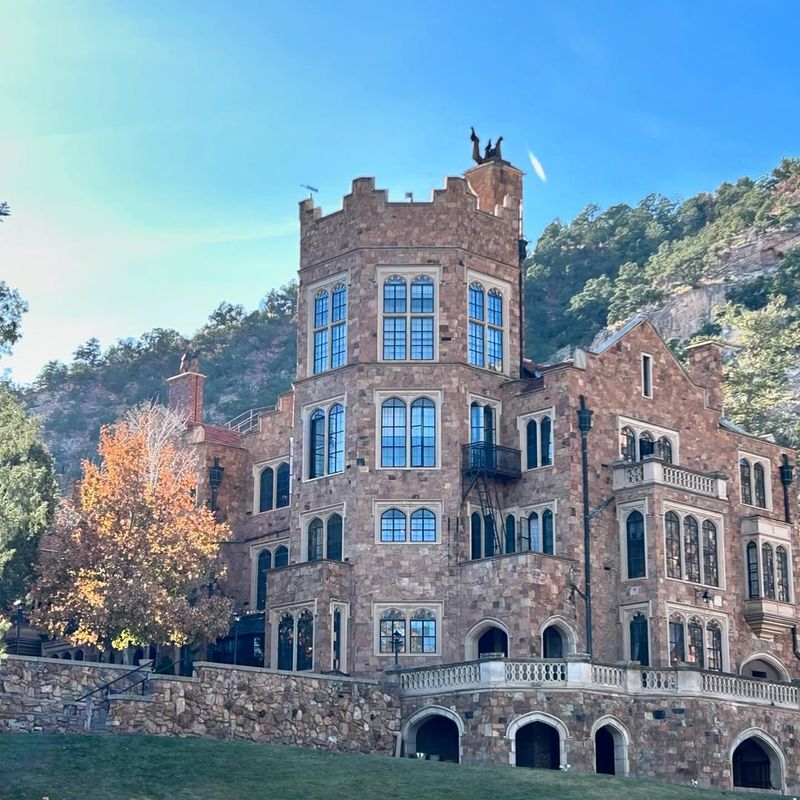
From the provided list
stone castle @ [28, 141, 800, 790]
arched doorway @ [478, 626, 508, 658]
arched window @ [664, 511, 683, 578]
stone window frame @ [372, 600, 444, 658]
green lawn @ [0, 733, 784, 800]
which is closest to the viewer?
green lawn @ [0, 733, 784, 800]

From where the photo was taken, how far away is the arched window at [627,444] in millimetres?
54375

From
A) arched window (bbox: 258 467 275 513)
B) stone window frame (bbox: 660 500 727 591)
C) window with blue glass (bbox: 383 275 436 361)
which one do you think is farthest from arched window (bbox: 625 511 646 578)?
arched window (bbox: 258 467 275 513)

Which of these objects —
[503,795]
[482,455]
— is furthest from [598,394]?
[503,795]

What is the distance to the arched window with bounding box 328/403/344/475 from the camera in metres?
54.8

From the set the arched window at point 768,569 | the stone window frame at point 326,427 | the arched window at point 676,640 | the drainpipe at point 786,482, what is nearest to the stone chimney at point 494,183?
the stone window frame at point 326,427

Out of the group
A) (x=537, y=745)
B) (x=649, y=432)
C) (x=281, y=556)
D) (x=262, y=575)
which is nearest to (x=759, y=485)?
(x=649, y=432)

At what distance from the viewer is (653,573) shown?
51625 millimetres

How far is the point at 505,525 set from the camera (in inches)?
2137

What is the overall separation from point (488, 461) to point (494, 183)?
11.8 metres

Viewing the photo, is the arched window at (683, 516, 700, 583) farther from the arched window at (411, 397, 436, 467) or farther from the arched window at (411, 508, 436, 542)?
the arched window at (411, 397, 436, 467)

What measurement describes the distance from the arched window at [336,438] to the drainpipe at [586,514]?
8315mm

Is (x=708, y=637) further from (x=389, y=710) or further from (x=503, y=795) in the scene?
(x=503, y=795)

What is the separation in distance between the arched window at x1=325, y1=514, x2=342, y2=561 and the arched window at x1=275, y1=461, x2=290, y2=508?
621 cm

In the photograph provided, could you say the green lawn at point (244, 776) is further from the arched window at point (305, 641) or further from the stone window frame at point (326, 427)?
the stone window frame at point (326, 427)
